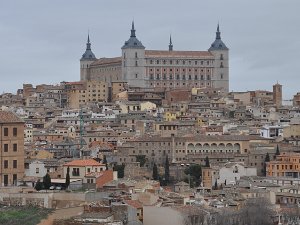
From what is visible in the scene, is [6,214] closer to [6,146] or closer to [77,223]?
[77,223]

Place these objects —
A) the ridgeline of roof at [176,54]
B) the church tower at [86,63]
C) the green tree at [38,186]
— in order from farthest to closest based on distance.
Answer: the church tower at [86,63] < the ridgeline of roof at [176,54] < the green tree at [38,186]

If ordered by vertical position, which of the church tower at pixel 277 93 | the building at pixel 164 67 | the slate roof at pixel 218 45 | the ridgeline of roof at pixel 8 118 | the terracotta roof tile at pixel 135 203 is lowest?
the terracotta roof tile at pixel 135 203

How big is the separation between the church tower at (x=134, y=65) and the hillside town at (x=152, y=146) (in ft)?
0.38

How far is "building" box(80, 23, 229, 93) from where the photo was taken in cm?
12062

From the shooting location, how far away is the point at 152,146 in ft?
208

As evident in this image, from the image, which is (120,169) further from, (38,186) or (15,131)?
(38,186)

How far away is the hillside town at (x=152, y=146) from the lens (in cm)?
3812

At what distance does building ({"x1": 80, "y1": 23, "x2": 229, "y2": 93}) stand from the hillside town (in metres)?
0.12

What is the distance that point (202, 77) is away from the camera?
4879 inches

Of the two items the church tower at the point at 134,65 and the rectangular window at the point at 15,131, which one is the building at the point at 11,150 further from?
the church tower at the point at 134,65

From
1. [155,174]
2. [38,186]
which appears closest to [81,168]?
[38,186]

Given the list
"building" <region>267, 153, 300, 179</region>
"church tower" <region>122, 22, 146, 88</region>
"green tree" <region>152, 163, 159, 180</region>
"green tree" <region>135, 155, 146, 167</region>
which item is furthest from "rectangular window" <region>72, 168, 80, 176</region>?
"church tower" <region>122, 22, 146, 88</region>

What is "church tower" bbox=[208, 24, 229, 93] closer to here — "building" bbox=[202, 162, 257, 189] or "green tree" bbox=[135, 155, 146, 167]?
"green tree" bbox=[135, 155, 146, 167]

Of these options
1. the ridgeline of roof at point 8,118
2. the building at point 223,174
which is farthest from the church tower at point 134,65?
the ridgeline of roof at point 8,118
